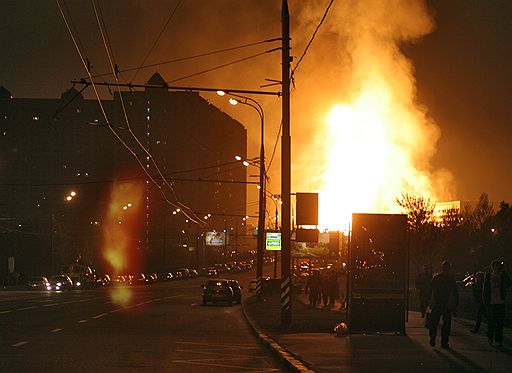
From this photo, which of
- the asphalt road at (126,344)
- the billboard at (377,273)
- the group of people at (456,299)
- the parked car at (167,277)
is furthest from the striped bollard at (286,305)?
the parked car at (167,277)

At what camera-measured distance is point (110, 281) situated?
103688 mm

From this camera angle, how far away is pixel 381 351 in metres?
18.7

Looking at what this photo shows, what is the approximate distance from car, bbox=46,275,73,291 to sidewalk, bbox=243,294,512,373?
59445mm

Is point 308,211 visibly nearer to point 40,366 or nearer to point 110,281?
point 40,366

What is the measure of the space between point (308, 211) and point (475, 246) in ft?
235

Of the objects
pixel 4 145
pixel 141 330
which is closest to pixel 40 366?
pixel 141 330

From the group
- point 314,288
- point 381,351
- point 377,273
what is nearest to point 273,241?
point 314,288

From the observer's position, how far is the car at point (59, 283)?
275 feet

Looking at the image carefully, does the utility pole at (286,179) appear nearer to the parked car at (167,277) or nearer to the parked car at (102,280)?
the parked car at (102,280)

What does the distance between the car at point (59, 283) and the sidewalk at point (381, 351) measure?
5944cm

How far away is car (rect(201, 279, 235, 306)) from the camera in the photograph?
51844 mm

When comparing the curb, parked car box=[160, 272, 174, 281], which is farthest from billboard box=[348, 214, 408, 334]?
parked car box=[160, 272, 174, 281]

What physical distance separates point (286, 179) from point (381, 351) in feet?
33.1

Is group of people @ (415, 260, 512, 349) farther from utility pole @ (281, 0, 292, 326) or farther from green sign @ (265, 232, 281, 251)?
green sign @ (265, 232, 281, 251)
